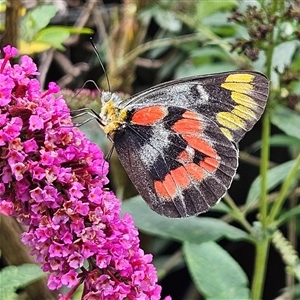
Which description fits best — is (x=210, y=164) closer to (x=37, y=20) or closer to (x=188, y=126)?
(x=188, y=126)

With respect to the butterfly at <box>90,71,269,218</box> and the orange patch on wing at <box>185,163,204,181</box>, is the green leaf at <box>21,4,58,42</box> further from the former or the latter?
the orange patch on wing at <box>185,163,204,181</box>

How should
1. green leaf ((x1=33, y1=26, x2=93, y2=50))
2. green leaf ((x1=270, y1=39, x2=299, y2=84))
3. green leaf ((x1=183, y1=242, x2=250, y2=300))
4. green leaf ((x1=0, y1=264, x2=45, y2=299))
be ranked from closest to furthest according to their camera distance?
green leaf ((x1=0, y1=264, x2=45, y2=299)), green leaf ((x1=33, y1=26, x2=93, y2=50)), green leaf ((x1=183, y1=242, x2=250, y2=300)), green leaf ((x1=270, y1=39, x2=299, y2=84))

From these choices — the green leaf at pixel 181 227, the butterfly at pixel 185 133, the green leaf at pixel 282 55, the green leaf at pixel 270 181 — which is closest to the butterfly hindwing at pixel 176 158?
the butterfly at pixel 185 133

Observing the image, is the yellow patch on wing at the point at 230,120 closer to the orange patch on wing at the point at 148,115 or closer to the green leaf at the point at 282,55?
the orange patch on wing at the point at 148,115

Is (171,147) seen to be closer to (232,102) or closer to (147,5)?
(232,102)

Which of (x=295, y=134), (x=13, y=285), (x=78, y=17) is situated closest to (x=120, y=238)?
(x=13, y=285)

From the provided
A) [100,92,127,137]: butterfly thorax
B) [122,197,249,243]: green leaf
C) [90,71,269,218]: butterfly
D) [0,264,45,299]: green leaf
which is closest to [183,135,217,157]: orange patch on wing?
[90,71,269,218]: butterfly
